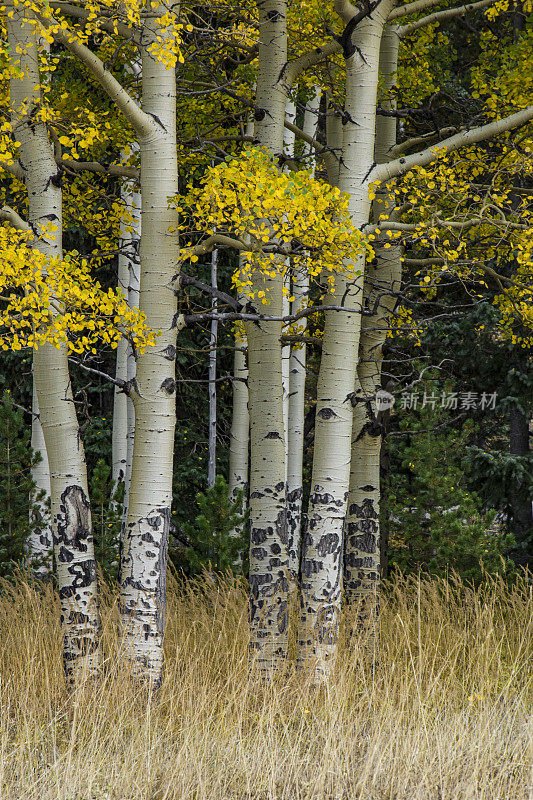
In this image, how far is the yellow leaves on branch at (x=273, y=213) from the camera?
4172 mm

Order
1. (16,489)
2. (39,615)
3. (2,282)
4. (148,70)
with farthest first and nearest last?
(16,489), (39,615), (148,70), (2,282)

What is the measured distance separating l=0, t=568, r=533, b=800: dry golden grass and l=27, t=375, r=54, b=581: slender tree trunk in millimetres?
2505

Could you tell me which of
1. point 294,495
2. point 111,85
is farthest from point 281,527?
point 294,495

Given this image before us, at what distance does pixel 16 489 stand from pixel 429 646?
17.2ft

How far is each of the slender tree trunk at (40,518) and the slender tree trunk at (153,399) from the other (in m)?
3.79

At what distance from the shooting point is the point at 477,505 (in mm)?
8414

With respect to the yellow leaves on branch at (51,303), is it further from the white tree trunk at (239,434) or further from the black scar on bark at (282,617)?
the white tree trunk at (239,434)

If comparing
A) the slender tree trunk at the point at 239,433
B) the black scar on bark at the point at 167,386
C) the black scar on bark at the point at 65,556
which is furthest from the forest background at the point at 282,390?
the slender tree trunk at the point at 239,433

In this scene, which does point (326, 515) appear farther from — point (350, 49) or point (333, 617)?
point (350, 49)

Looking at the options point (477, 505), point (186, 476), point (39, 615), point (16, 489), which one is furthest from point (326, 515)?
point (186, 476)


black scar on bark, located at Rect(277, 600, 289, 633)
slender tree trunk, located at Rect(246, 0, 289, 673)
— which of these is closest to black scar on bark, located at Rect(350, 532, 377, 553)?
slender tree trunk, located at Rect(246, 0, 289, 673)

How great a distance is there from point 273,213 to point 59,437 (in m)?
2.02

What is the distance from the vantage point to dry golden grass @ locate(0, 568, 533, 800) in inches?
138

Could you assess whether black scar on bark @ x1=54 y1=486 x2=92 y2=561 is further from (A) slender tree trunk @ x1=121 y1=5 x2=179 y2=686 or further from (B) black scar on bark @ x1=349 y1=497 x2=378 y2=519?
(B) black scar on bark @ x1=349 y1=497 x2=378 y2=519
